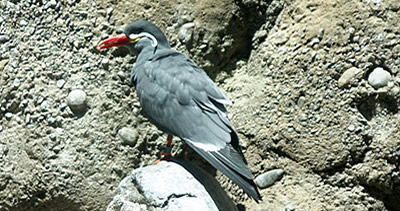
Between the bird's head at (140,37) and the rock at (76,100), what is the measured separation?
407 mm

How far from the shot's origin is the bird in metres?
3.48

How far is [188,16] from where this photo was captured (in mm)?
4398

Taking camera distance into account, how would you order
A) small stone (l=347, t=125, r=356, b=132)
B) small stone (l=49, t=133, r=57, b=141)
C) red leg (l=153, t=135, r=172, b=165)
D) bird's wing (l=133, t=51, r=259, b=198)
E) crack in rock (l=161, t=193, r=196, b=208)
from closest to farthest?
crack in rock (l=161, t=193, r=196, b=208), bird's wing (l=133, t=51, r=259, b=198), red leg (l=153, t=135, r=172, b=165), small stone (l=347, t=125, r=356, b=132), small stone (l=49, t=133, r=57, b=141)

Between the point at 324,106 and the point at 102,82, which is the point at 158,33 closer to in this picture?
the point at 102,82

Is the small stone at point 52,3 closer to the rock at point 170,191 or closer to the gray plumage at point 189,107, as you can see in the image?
the gray plumage at point 189,107

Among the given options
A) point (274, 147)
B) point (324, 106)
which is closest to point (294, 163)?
point (274, 147)

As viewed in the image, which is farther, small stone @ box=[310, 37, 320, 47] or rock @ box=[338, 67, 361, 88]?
small stone @ box=[310, 37, 320, 47]

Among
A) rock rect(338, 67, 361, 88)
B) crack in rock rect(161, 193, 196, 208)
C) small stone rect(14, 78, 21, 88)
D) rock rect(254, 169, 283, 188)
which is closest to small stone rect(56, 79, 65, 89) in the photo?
small stone rect(14, 78, 21, 88)

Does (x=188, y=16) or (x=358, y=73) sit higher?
(x=188, y=16)

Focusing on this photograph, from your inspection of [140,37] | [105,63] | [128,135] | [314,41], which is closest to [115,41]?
[140,37]

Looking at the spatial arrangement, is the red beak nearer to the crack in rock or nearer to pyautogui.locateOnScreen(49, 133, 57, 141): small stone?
pyautogui.locateOnScreen(49, 133, 57, 141): small stone

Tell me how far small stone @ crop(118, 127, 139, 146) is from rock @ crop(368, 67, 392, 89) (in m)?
1.76

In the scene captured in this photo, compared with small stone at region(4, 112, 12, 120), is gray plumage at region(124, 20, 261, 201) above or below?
above

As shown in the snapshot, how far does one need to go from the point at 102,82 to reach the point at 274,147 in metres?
1.38
